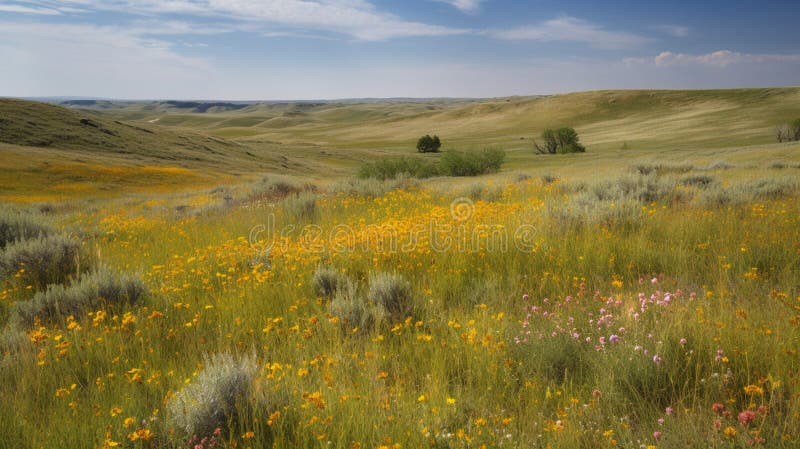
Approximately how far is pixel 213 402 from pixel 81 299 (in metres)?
2.81

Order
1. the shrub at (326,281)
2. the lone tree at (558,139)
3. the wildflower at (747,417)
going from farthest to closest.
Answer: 1. the lone tree at (558,139)
2. the shrub at (326,281)
3. the wildflower at (747,417)

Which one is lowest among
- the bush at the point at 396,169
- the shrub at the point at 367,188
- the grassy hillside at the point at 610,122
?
the bush at the point at 396,169

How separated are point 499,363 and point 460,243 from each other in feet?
8.60

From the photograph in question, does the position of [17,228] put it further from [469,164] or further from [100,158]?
[100,158]

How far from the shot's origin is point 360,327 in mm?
3434

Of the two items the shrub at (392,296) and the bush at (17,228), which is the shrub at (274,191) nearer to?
the bush at (17,228)

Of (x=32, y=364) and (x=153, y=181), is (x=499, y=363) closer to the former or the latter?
(x=32, y=364)

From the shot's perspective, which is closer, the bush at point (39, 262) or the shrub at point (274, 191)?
the bush at point (39, 262)

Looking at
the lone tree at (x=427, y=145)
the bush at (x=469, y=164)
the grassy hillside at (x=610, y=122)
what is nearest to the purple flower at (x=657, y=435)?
the bush at (x=469, y=164)

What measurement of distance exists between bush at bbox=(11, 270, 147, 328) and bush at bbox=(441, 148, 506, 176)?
3392 centimetres

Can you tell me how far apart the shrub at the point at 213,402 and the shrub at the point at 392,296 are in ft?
4.68

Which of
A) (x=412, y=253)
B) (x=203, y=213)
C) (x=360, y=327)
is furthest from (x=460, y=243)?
(x=203, y=213)

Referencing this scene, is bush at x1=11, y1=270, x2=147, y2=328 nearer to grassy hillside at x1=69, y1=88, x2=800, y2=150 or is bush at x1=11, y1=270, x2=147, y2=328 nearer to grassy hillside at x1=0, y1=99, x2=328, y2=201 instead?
grassy hillside at x1=0, y1=99, x2=328, y2=201

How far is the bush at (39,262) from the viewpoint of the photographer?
542 cm
